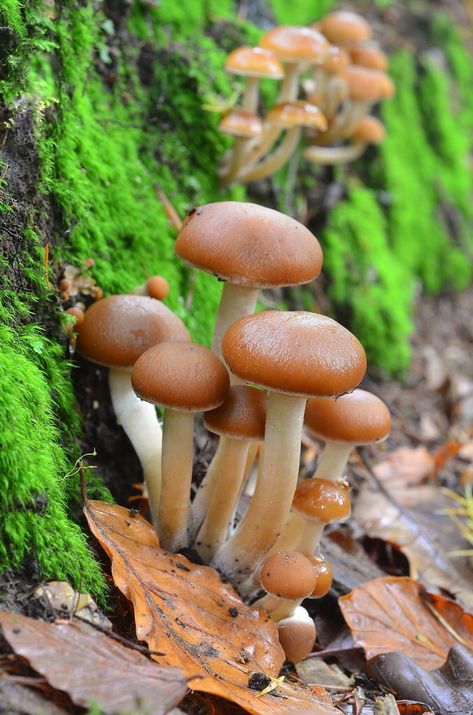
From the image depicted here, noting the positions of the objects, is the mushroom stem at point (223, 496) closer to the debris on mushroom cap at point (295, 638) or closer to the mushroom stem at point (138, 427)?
the mushroom stem at point (138, 427)

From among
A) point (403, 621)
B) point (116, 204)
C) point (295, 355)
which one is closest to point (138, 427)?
point (295, 355)

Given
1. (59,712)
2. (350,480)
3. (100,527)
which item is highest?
(59,712)

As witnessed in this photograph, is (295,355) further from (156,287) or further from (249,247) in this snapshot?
(156,287)

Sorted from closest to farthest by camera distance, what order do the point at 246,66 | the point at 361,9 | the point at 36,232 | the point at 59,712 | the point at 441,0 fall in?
the point at 59,712
the point at 36,232
the point at 246,66
the point at 361,9
the point at 441,0

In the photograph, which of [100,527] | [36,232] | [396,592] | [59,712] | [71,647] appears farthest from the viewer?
[396,592]

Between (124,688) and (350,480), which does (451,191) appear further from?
(124,688)

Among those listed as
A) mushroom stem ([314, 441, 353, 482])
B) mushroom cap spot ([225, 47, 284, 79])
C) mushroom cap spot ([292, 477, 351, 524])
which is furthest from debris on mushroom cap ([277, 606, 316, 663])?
mushroom cap spot ([225, 47, 284, 79])

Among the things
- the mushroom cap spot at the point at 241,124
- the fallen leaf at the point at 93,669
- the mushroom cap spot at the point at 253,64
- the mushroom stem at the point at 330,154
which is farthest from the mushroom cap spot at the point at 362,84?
the fallen leaf at the point at 93,669

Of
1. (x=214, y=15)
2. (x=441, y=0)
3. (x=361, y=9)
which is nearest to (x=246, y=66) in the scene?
(x=214, y=15)
